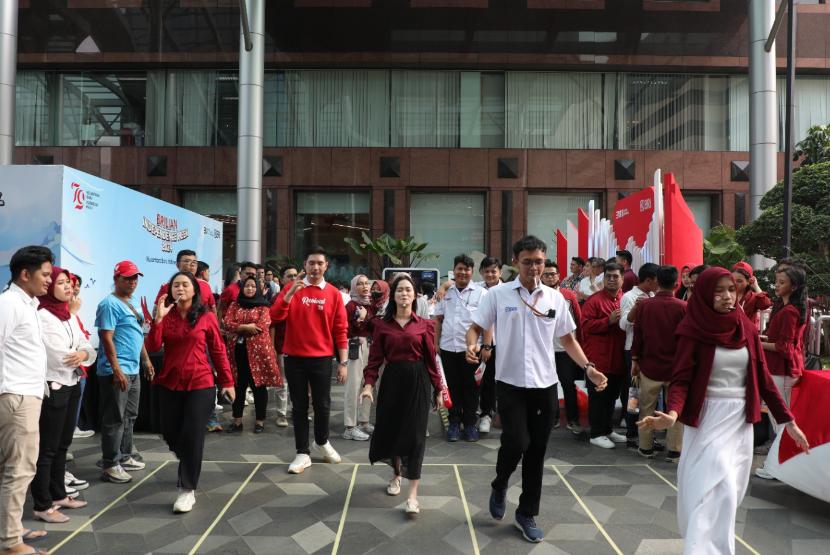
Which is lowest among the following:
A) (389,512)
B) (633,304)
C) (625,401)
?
(389,512)

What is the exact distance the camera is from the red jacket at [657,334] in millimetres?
5574

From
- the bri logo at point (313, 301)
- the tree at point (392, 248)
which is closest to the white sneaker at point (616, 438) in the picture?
the bri logo at point (313, 301)

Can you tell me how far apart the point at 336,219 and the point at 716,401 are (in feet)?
56.0

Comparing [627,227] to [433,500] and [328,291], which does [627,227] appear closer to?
[328,291]

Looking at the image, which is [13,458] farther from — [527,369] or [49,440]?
[527,369]

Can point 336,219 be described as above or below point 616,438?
above

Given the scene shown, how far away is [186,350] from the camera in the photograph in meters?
4.64

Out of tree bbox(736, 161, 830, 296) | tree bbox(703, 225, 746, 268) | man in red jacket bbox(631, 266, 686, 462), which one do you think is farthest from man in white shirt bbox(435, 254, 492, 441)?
tree bbox(703, 225, 746, 268)

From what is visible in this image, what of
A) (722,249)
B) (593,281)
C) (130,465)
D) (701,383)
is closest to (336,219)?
(722,249)

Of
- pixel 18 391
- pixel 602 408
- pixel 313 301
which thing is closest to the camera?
pixel 18 391

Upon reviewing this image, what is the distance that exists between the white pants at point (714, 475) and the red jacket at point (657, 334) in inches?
87.0

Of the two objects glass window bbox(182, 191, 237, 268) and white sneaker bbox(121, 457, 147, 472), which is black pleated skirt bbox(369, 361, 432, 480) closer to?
white sneaker bbox(121, 457, 147, 472)

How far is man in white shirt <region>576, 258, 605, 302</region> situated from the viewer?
8227mm

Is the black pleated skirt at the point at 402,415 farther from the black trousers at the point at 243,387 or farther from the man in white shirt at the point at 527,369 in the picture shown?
the black trousers at the point at 243,387
